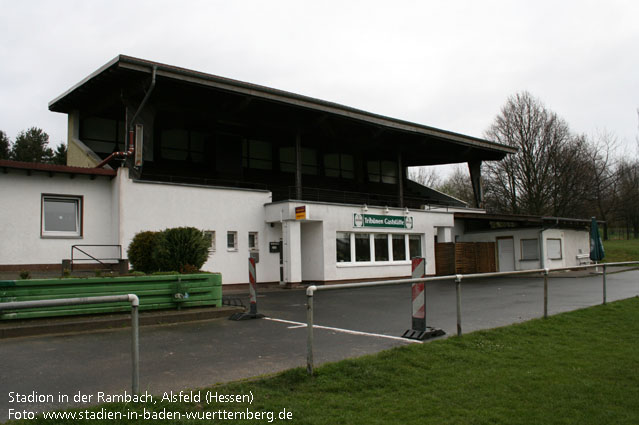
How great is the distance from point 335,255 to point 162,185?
8.39 m

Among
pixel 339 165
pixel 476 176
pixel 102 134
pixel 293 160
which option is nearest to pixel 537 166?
pixel 476 176

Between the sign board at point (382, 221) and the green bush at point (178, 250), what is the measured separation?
1244 cm

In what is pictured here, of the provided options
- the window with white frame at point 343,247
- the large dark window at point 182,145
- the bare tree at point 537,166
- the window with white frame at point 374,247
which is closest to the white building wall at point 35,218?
the large dark window at point 182,145

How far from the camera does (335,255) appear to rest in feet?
76.7

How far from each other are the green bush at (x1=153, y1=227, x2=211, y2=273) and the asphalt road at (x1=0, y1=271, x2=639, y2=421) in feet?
7.78

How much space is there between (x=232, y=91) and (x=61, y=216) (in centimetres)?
828

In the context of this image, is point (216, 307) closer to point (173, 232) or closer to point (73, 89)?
point (173, 232)

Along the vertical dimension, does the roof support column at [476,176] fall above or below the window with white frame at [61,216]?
above

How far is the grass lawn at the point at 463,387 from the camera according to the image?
4.71 meters

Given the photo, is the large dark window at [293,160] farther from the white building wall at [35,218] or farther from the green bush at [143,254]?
the green bush at [143,254]

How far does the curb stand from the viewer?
8.74 meters

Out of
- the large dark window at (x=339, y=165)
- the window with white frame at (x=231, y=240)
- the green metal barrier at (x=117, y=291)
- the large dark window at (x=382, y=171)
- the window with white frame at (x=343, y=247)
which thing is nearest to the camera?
the green metal barrier at (x=117, y=291)

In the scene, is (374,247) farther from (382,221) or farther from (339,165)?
(339,165)

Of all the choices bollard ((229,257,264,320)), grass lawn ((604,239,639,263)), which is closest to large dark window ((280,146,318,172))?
bollard ((229,257,264,320))
